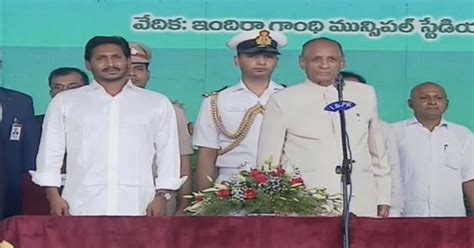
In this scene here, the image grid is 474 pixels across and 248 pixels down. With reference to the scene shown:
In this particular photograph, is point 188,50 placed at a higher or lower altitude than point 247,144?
higher

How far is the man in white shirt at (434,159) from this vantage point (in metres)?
6.92

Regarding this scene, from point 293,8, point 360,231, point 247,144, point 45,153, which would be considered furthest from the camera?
point 293,8

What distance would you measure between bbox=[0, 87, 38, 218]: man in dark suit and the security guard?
1.94 feet

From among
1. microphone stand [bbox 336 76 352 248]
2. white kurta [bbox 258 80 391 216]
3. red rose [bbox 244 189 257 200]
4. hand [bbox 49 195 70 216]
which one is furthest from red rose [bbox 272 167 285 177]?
hand [bbox 49 195 70 216]

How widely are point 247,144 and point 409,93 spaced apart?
1003 millimetres

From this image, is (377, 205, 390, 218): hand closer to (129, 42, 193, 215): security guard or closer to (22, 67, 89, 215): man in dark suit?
(129, 42, 193, 215): security guard

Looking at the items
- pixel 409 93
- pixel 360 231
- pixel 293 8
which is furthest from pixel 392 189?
pixel 360 231

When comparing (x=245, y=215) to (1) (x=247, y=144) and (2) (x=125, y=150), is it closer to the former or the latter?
(2) (x=125, y=150)

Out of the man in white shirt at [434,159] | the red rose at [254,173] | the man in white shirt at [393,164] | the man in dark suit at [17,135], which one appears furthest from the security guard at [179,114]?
the red rose at [254,173]

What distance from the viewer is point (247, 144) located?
665 centimetres

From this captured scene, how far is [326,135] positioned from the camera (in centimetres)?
609

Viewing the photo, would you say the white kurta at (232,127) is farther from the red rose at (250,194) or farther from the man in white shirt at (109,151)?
the red rose at (250,194)

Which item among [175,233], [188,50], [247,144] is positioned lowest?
[175,233]

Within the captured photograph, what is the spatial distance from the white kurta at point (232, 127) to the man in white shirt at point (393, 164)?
504 millimetres
